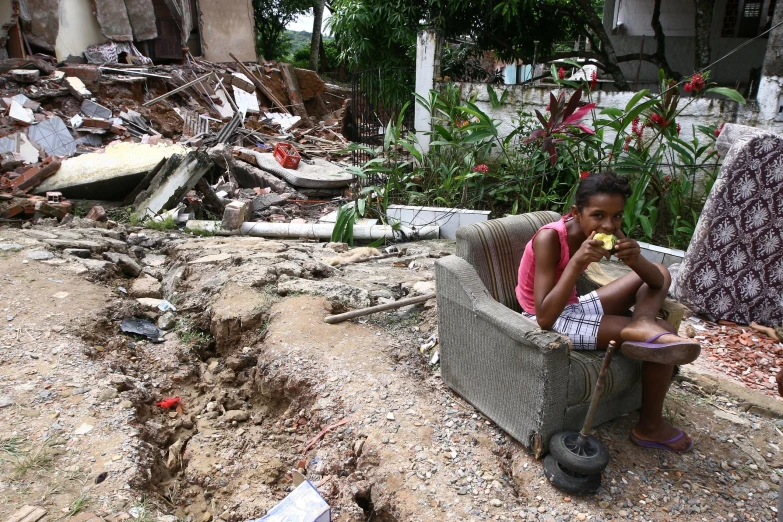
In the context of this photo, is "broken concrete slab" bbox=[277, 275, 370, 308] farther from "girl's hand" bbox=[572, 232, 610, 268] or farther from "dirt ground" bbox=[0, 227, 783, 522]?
"girl's hand" bbox=[572, 232, 610, 268]

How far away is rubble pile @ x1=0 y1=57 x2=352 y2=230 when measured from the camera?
6.84 metres

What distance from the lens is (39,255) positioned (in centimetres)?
459

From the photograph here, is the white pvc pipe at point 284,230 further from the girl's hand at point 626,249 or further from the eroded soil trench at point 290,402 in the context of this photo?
the girl's hand at point 626,249

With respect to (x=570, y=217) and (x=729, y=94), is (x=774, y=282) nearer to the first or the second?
(x=729, y=94)

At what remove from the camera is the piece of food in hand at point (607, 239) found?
7.23 ft

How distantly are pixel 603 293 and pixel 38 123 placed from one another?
32.9 ft

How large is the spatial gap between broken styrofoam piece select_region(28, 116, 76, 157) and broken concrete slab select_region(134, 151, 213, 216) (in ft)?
11.1

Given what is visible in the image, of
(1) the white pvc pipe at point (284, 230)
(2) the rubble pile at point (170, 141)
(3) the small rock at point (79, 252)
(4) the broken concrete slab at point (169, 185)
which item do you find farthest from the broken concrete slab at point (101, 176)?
(3) the small rock at point (79, 252)

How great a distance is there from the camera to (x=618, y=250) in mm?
2246

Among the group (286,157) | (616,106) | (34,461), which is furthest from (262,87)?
(34,461)

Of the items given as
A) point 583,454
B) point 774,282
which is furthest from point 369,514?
point 774,282

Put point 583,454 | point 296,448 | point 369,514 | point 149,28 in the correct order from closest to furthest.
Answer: point 583,454 < point 369,514 < point 296,448 < point 149,28

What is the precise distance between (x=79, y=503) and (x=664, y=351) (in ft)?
7.55

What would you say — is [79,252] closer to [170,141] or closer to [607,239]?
[607,239]
